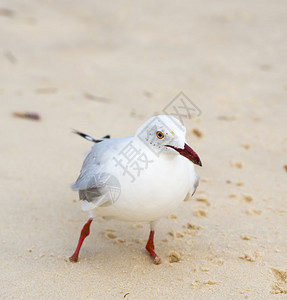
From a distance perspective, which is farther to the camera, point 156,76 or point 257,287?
point 156,76

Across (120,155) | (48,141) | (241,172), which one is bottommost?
(48,141)

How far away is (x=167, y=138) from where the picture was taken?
116 inches

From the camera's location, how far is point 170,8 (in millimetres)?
10219

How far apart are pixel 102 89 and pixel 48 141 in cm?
178

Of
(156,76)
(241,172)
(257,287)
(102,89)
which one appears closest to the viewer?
(257,287)

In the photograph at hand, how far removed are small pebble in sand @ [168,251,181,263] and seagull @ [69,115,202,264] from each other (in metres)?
0.41

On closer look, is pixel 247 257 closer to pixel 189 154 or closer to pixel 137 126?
pixel 189 154

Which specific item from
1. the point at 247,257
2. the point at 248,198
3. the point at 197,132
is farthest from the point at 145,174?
the point at 197,132

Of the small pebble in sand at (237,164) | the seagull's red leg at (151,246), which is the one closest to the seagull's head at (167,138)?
the seagull's red leg at (151,246)

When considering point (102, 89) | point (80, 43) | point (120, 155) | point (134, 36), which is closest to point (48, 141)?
point (102, 89)

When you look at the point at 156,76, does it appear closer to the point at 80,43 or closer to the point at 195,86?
the point at 195,86

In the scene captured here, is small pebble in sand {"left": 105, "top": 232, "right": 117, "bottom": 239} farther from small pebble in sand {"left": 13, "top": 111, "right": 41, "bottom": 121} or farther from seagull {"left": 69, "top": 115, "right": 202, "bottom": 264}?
small pebble in sand {"left": 13, "top": 111, "right": 41, "bottom": 121}

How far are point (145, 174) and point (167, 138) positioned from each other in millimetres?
261

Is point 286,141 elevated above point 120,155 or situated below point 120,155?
below
